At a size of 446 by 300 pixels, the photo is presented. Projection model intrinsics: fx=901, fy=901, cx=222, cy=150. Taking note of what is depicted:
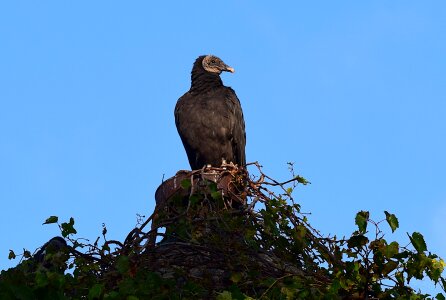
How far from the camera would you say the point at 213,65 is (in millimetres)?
13172

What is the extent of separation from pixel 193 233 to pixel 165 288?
702mm

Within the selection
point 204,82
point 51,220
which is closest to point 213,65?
point 204,82

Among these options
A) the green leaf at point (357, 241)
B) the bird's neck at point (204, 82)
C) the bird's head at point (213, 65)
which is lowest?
the green leaf at point (357, 241)

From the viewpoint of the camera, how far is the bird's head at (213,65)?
13039mm

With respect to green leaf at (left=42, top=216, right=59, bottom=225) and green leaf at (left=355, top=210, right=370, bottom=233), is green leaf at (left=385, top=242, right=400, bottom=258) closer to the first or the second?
green leaf at (left=355, top=210, right=370, bottom=233)

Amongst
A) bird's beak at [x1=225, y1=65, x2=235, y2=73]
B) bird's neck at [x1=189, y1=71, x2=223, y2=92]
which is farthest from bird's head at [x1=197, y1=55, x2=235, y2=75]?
bird's neck at [x1=189, y1=71, x2=223, y2=92]

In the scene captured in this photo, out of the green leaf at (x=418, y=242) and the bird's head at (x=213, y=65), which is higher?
the bird's head at (x=213, y=65)

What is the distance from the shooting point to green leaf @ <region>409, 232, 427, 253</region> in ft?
20.0

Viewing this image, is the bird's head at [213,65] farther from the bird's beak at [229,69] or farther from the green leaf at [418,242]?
the green leaf at [418,242]

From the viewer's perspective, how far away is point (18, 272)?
5.71 metres

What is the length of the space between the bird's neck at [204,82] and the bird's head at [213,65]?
0.71ft

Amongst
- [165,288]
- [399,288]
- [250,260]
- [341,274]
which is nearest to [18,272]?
[165,288]

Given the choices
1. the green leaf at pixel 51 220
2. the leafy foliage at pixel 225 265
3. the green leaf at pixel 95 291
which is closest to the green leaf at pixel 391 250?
the leafy foliage at pixel 225 265

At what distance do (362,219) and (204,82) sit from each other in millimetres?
6771
